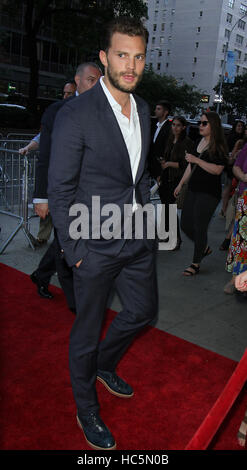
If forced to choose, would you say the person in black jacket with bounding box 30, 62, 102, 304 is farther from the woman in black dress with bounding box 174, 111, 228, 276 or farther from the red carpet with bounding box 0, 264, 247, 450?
the woman in black dress with bounding box 174, 111, 228, 276

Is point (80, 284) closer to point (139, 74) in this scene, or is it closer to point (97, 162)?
point (97, 162)

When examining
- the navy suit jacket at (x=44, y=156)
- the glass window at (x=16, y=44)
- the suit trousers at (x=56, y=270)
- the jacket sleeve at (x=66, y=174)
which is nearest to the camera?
the jacket sleeve at (x=66, y=174)

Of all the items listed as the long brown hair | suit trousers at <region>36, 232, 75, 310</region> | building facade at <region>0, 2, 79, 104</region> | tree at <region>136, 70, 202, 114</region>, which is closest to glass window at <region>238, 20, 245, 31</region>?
tree at <region>136, 70, 202, 114</region>

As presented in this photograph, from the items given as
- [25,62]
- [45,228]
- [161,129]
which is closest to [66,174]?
[45,228]

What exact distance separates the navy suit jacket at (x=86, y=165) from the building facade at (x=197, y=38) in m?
80.0

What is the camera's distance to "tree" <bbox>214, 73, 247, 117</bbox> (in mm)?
59219

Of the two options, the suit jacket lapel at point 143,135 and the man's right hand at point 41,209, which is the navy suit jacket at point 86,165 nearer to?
the suit jacket lapel at point 143,135

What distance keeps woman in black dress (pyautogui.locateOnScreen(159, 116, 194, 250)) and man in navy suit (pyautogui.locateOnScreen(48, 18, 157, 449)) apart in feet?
12.1

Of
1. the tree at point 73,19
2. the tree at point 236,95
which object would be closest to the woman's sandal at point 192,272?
the tree at point 73,19

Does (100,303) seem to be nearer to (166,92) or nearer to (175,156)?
(175,156)

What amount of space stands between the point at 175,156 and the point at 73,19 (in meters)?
21.7

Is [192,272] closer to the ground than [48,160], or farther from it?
closer to the ground

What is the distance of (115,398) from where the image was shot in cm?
300

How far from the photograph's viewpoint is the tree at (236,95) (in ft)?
194
